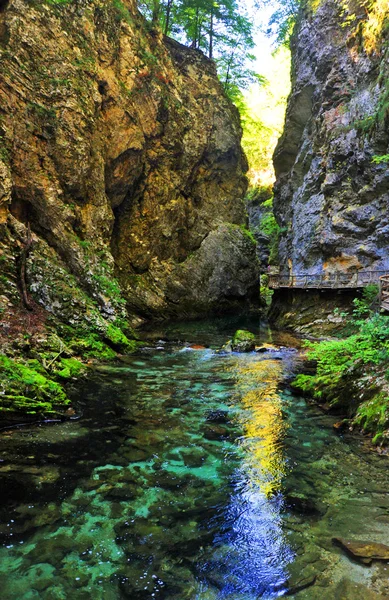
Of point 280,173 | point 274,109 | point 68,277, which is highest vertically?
point 274,109

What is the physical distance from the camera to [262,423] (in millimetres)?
7734

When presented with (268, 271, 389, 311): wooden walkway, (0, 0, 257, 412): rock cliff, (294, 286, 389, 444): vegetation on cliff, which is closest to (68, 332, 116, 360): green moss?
(0, 0, 257, 412): rock cliff

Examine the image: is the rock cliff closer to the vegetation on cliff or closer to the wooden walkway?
the wooden walkway

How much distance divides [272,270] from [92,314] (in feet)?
69.6

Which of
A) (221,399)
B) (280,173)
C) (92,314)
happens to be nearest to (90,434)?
(221,399)

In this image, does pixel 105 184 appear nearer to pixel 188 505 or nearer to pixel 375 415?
pixel 375 415

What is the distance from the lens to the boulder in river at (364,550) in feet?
12.3

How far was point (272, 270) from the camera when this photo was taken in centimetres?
3234

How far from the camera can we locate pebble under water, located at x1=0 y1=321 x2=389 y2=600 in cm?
354

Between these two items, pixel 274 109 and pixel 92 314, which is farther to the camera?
pixel 274 109

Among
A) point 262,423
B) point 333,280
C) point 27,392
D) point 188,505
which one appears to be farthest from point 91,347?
point 333,280

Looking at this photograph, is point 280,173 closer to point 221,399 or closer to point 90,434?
point 221,399

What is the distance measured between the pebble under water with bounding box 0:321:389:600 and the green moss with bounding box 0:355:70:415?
539 mm

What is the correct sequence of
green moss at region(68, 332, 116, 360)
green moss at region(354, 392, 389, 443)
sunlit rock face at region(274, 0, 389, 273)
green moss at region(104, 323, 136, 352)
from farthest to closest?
1. sunlit rock face at region(274, 0, 389, 273)
2. green moss at region(104, 323, 136, 352)
3. green moss at region(68, 332, 116, 360)
4. green moss at region(354, 392, 389, 443)
